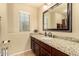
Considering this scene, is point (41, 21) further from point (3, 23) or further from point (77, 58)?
point (77, 58)

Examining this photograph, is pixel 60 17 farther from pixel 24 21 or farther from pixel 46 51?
pixel 24 21

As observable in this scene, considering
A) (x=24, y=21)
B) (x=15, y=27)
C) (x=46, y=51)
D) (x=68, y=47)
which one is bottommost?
(x=46, y=51)

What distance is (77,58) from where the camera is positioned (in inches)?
37.5

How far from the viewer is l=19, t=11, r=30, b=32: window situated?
3.06 meters

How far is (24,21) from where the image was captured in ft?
10.4

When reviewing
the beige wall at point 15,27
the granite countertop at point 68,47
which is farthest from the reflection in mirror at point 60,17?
the beige wall at point 15,27

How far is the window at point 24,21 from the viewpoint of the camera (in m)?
3.06

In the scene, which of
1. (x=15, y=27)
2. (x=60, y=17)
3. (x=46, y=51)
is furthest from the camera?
(x=15, y=27)

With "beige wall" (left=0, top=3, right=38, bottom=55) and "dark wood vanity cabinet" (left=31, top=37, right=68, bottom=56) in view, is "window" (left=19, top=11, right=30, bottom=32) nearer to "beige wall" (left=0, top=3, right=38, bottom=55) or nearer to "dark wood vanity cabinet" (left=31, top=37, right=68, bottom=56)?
"beige wall" (left=0, top=3, right=38, bottom=55)

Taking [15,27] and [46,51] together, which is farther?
[15,27]

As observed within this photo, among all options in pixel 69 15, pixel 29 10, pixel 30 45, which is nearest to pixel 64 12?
pixel 69 15

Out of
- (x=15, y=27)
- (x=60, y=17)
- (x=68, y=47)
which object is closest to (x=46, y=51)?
(x=68, y=47)

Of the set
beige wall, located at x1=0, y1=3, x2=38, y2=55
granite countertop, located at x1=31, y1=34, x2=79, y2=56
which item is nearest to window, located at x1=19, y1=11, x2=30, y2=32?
beige wall, located at x1=0, y1=3, x2=38, y2=55

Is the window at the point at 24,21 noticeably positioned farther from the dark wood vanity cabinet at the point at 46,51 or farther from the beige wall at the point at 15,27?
the dark wood vanity cabinet at the point at 46,51
